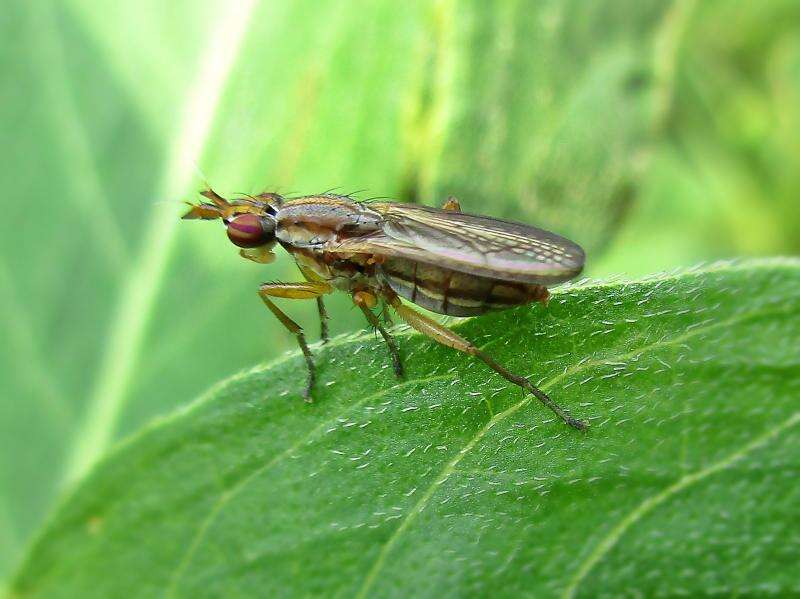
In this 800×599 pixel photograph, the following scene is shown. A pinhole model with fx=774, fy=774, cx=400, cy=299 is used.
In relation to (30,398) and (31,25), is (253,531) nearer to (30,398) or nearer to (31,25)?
(30,398)

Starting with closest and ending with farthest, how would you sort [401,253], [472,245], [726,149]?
[472,245]
[401,253]
[726,149]

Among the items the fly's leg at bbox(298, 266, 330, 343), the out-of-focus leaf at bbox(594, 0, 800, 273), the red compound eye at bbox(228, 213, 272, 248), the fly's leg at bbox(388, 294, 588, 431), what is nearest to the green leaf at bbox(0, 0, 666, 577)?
the fly's leg at bbox(298, 266, 330, 343)

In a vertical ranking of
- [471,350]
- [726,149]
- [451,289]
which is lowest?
[471,350]

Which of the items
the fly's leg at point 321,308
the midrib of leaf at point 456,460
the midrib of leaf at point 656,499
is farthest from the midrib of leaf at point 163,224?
the midrib of leaf at point 656,499

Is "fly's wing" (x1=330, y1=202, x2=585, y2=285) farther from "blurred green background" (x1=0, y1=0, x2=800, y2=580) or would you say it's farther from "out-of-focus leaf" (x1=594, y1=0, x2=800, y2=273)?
"out-of-focus leaf" (x1=594, y1=0, x2=800, y2=273)

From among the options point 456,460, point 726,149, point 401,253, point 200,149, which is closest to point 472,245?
point 401,253

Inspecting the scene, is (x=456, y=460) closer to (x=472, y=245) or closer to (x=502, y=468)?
(x=502, y=468)

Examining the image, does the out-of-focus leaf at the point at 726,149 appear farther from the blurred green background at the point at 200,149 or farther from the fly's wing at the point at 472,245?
the fly's wing at the point at 472,245
